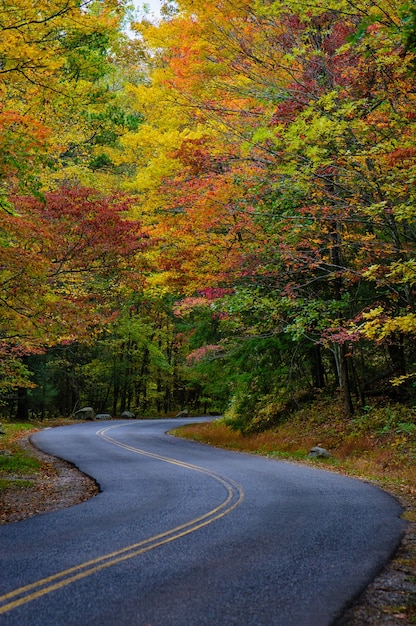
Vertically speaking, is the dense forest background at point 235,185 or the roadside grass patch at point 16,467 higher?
the dense forest background at point 235,185

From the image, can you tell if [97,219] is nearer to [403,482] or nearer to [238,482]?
[238,482]

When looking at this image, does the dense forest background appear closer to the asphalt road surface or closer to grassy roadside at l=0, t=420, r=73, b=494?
grassy roadside at l=0, t=420, r=73, b=494

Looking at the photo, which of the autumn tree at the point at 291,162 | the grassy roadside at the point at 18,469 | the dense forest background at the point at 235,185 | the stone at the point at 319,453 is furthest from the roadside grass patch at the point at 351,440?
the grassy roadside at the point at 18,469

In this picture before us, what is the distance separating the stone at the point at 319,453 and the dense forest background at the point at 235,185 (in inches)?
90.8

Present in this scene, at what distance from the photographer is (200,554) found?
20.5ft

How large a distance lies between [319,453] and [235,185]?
9253mm

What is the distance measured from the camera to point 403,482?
506 inches

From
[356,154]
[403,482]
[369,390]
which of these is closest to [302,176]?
[356,154]

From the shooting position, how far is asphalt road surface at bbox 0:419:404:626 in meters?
4.61

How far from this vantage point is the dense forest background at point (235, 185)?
30.6 feet

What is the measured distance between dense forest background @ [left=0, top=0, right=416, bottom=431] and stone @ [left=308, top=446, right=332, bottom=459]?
231 centimetres

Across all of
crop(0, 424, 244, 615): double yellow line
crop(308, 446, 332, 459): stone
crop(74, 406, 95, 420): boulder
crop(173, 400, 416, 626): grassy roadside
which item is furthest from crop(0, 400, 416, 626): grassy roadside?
crop(74, 406, 95, 420): boulder

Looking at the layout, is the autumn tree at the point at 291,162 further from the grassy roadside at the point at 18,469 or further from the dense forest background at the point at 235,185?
the grassy roadside at the point at 18,469

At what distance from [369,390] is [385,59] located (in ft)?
44.8
